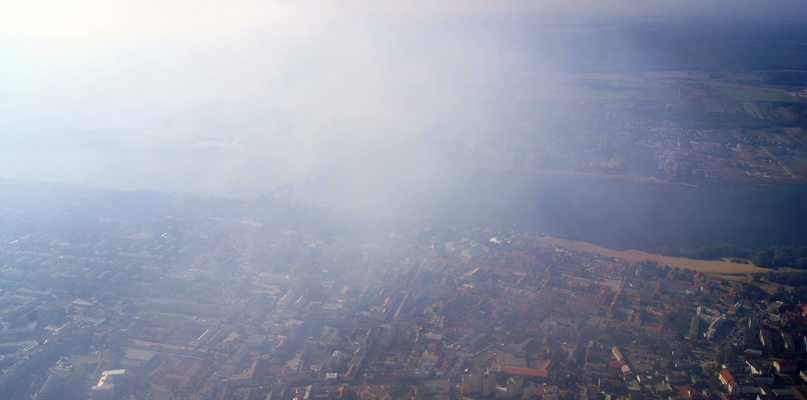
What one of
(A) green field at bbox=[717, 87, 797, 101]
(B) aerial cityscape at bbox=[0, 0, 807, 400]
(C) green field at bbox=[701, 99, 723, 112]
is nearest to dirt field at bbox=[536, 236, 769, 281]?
(B) aerial cityscape at bbox=[0, 0, 807, 400]

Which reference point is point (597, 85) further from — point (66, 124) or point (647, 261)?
point (66, 124)

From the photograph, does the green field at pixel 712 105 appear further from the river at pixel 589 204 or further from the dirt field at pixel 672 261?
the dirt field at pixel 672 261

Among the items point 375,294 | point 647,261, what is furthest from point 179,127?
point 647,261

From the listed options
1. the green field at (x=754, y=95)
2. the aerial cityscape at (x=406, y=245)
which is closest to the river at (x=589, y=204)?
the aerial cityscape at (x=406, y=245)

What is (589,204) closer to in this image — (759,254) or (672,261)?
(672,261)

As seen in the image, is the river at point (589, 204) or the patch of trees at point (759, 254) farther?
the river at point (589, 204)
